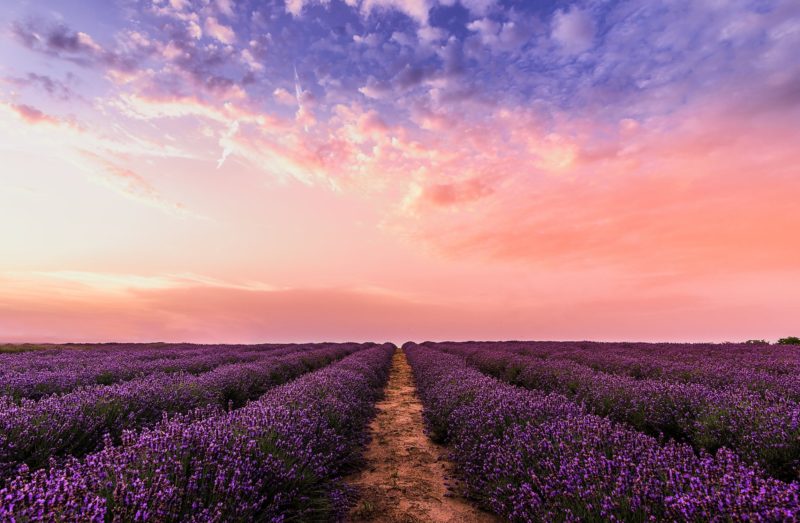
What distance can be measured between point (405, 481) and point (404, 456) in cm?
100

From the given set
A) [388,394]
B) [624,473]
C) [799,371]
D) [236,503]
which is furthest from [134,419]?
[799,371]

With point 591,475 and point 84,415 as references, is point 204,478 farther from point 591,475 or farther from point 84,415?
point 84,415

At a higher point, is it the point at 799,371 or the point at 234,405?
the point at 799,371

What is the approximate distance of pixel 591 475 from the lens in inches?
113

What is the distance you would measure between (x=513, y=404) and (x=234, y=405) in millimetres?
5859

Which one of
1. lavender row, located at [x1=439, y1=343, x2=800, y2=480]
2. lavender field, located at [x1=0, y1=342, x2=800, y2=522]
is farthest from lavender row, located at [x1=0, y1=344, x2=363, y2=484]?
lavender row, located at [x1=439, y1=343, x2=800, y2=480]

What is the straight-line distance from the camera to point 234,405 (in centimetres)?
833

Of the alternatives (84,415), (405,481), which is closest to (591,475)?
(405,481)

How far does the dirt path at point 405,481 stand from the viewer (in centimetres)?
393

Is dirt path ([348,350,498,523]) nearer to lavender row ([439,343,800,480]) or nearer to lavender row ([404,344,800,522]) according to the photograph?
lavender row ([404,344,800,522])

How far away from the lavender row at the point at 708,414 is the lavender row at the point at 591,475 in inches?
21.8

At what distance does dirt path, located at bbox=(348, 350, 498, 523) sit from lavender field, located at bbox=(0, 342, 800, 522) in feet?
0.09

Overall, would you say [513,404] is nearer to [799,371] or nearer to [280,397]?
[280,397]

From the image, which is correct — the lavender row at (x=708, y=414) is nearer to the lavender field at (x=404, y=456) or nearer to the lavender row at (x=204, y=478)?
the lavender field at (x=404, y=456)
